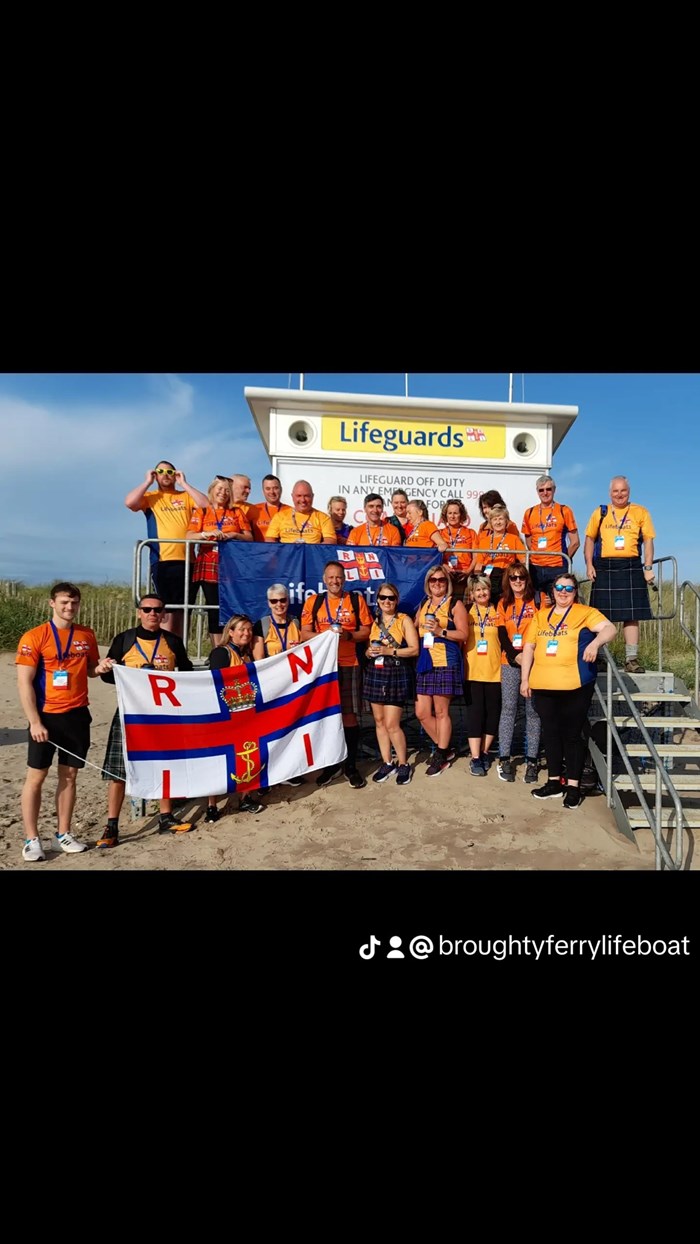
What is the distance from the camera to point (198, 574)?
7023 millimetres

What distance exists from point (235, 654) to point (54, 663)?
1435mm

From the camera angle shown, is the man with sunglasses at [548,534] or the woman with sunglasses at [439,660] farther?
the man with sunglasses at [548,534]

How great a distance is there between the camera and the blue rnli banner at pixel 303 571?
6852mm

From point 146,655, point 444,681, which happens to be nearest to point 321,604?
point 444,681

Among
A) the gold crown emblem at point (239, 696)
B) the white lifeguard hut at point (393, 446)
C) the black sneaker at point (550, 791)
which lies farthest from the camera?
the white lifeguard hut at point (393, 446)

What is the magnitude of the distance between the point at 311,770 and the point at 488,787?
5.17 ft

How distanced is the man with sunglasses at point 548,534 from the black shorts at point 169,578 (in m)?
3.66

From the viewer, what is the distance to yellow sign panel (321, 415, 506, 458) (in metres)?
8.85

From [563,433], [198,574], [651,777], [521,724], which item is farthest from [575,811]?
[563,433]

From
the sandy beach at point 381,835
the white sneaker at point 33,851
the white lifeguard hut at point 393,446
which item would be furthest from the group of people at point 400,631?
the white lifeguard hut at point 393,446

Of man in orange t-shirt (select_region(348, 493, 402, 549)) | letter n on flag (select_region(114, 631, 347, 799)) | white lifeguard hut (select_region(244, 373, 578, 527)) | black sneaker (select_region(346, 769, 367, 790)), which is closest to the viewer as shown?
letter n on flag (select_region(114, 631, 347, 799))

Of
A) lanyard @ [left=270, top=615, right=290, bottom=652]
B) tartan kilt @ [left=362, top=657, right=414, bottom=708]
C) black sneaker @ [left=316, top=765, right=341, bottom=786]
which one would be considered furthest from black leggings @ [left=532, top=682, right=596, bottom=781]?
lanyard @ [left=270, top=615, right=290, bottom=652]

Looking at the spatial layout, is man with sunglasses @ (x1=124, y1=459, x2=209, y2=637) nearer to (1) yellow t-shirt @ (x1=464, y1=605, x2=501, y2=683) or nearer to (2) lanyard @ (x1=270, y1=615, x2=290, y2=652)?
(2) lanyard @ (x1=270, y1=615, x2=290, y2=652)

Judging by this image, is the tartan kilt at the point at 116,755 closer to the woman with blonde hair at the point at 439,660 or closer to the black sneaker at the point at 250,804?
the black sneaker at the point at 250,804
